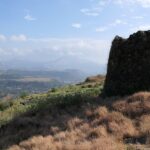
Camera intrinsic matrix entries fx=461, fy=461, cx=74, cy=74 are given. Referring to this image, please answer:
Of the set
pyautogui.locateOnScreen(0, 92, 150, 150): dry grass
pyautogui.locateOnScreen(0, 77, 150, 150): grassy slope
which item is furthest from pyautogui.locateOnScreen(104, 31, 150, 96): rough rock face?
pyautogui.locateOnScreen(0, 92, 150, 150): dry grass

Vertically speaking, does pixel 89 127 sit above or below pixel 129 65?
below

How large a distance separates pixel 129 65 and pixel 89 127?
5509 millimetres

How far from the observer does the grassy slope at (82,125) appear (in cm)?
1511

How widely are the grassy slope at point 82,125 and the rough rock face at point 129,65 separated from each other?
1.04 metres

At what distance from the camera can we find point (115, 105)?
62.5ft

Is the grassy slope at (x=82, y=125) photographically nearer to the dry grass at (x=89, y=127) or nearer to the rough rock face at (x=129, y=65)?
the dry grass at (x=89, y=127)

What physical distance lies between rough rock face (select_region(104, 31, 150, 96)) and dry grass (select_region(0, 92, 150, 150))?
139 centimetres

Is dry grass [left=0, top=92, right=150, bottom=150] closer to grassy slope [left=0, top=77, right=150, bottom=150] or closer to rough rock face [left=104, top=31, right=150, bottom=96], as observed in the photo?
grassy slope [left=0, top=77, right=150, bottom=150]

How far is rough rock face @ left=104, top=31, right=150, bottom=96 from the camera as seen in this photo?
21062 mm

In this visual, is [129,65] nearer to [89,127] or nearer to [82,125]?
[82,125]

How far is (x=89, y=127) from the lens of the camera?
17.0m

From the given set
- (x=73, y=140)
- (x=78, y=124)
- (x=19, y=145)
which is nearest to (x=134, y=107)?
(x=78, y=124)

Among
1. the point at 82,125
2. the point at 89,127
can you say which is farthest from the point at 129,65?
the point at 89,127

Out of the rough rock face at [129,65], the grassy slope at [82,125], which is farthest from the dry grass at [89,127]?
the rough rock face at [129,65]
